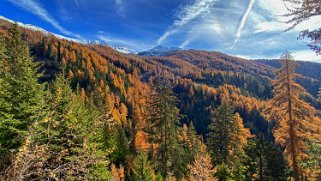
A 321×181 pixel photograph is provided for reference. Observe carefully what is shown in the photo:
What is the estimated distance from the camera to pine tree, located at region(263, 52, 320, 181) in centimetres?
2319

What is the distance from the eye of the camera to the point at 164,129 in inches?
1258

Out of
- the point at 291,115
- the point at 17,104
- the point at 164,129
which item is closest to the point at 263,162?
the point at 291,115

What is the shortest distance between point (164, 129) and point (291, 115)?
1328cm

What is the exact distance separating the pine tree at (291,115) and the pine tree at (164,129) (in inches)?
434

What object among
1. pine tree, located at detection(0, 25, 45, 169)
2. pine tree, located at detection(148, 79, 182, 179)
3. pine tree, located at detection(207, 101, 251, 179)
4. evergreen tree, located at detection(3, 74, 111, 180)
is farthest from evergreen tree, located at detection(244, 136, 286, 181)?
evergreen tree, located at detection(3, 74, 111, 180)

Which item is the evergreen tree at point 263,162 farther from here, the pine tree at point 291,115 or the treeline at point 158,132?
the pine tree at point 291,115

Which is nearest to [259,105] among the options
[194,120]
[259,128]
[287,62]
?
[259,128]

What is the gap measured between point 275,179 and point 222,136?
8.17 m

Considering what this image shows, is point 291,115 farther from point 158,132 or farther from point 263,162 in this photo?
point 158,132

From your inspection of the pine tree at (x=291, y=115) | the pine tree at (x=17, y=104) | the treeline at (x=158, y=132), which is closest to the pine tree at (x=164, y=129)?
the treeline at (x=158, y=132)

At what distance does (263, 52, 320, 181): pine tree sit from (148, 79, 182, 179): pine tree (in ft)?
36.1

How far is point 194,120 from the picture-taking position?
19312 centimetres

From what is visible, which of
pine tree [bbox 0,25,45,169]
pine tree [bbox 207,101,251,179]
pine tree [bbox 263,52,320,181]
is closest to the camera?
pine tree [bbox 0,25,45,169]

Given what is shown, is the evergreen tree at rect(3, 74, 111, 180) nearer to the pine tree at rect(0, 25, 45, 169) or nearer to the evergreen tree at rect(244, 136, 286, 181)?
the pine tree at rect(0, 25, 45, 169)
